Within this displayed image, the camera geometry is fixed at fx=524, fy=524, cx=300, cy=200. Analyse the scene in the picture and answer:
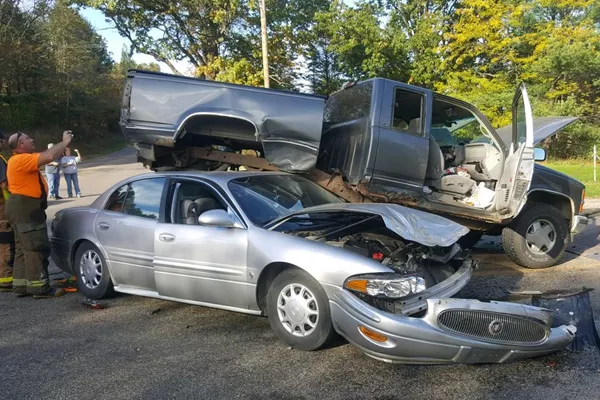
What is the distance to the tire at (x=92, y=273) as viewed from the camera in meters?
5.50

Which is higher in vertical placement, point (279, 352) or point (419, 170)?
point (419, 170)

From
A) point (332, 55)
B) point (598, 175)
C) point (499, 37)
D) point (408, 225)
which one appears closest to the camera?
point (408, 225)

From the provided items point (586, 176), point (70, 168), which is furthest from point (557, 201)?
A: point (586, 176)

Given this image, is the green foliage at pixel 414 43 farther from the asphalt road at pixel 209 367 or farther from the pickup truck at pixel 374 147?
the asphalt road at pixel 209 367

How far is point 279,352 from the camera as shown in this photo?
4047mm

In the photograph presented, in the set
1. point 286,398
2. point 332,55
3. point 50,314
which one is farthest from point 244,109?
point 332,55

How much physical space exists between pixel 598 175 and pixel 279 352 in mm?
19379

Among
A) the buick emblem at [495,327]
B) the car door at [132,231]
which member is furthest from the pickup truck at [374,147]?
the buick emblem at [495,327]

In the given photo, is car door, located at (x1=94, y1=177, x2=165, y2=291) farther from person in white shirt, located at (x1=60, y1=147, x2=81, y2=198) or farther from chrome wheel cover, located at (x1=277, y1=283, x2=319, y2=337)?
person in white shirt, located at (x1=60, y1=147, x2=81, y2=198)

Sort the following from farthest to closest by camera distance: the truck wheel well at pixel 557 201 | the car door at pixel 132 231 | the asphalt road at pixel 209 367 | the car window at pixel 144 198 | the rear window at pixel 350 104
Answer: the truck wheel well at pixel 557 201 → the rear window at pixel 350 104 → the car window at pixel 144 198 → the car door at pixel 132 231 → the asphalt road at pixel 209 367

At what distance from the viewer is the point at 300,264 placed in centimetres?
392

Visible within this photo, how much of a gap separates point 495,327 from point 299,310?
4.51 feet

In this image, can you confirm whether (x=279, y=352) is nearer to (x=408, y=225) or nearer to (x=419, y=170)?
(x=408, y=225)

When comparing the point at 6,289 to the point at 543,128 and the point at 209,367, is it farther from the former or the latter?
the point at 543,128
